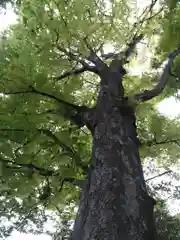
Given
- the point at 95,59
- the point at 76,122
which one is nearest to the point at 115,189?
the point at 76,122

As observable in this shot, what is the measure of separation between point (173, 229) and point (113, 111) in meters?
3.86

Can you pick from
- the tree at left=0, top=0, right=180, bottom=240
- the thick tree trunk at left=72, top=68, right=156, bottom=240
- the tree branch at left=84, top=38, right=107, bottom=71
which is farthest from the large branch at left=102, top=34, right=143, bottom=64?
the thick tree trunk at left=72, top=68, right=156, bottom=240

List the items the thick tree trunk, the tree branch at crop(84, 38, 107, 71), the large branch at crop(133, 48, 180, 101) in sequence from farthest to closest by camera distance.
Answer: the tree branch at crop(84, 38, 107, 71), the large branch at crop(133, 48, 180, 101), the thick tree trunk

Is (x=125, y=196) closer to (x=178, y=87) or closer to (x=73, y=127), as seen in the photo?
(x=73, y=127)

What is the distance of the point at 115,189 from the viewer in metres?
2.11

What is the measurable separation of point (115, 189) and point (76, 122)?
1.12m

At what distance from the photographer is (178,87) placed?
439 centimetres

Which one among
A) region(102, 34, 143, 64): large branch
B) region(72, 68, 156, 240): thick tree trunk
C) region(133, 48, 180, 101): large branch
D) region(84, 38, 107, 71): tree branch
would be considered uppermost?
region(102, 34, 143, 64): large branch

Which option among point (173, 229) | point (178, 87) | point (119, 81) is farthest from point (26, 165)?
point (173, 229)

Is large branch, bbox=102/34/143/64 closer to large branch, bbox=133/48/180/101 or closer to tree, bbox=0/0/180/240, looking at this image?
tree, bbox=0/0/180/240

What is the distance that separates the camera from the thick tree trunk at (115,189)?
1.88 metres

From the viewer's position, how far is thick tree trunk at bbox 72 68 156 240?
1879 millimetres

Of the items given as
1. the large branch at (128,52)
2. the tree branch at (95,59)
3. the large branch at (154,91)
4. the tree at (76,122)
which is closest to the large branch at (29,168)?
the tree at (76,122)

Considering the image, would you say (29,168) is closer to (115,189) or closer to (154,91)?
(115,189)
